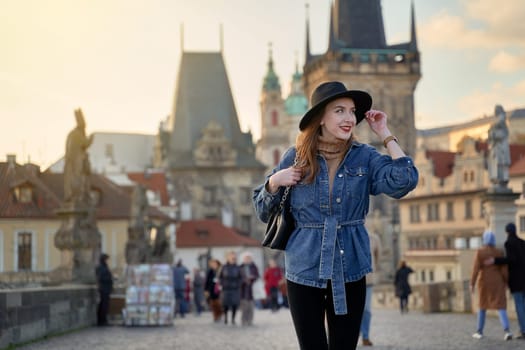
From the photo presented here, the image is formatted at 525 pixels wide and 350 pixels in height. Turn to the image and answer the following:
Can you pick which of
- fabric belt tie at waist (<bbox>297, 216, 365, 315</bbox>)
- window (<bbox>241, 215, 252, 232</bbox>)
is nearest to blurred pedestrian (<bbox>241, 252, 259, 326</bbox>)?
fabric belt tie at waist (<bbox>297, 216, 365, 315</bbox>)

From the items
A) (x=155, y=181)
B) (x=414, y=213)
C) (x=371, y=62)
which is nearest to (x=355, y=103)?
(x=414, y=213)

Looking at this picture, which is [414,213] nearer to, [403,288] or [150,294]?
[403,288]

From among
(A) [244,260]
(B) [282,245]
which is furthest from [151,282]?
(B) [282,245]

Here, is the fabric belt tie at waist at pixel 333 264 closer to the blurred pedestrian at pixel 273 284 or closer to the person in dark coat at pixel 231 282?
the person in dark coat at pixel 231 282

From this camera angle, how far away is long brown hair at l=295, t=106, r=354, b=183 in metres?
5.36

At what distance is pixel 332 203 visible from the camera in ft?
17.4

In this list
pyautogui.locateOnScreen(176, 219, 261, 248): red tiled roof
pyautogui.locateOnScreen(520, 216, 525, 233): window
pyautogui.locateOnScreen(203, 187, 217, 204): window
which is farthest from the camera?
pyautogui.locateOnScreen(203, 187, 217, 204): window

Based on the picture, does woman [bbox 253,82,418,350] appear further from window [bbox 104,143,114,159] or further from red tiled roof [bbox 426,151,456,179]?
window [bbox 104,143,114,159]

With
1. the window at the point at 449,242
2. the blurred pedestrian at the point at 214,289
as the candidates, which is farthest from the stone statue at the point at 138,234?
the window at the point at 449,242

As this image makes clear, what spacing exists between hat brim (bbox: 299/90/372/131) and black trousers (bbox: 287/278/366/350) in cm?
84

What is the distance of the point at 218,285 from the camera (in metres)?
23.9

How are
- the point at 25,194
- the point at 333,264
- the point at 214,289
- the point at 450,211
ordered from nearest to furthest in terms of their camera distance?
1. the point at 333,264
2. the point at 25,194
3. the point at 214,289
4. the point at 450,211

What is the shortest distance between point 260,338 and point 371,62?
291 ft

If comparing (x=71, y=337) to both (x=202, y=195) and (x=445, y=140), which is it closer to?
(x=202, y=195)
